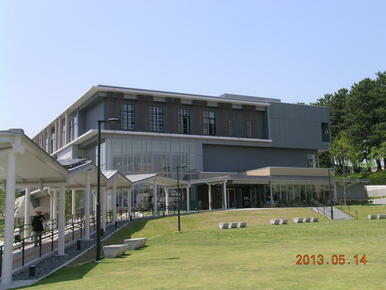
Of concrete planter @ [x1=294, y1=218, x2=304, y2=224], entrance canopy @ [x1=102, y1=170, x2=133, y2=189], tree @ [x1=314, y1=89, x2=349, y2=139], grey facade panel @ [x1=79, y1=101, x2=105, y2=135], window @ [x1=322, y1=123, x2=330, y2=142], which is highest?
tree @ [x1=314, y1=89, x2=349, y2=139]

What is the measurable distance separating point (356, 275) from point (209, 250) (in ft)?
31.5

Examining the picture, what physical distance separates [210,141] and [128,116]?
37.7 ft

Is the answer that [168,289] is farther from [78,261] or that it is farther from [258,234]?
[258,234]

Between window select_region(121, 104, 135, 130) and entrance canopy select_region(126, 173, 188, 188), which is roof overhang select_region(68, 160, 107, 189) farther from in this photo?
window select_region(121, 104, 135, 130)

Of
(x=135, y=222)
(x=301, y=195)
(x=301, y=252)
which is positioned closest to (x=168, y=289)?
(x=301, y=252)

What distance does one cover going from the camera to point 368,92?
80.3 m

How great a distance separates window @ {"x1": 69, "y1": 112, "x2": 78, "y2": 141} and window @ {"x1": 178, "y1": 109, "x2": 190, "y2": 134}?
585 inches

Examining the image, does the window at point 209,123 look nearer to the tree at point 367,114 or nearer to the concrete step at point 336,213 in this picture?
the concrete step at point 336,213

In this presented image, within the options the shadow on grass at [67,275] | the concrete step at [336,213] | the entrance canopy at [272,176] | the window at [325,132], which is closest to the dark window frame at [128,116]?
the entrance canopy at [272,176]

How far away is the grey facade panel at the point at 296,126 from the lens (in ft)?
223

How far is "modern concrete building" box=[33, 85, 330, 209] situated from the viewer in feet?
187

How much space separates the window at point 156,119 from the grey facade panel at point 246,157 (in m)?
6.66

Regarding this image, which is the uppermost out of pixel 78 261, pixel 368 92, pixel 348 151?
pixel 368 92

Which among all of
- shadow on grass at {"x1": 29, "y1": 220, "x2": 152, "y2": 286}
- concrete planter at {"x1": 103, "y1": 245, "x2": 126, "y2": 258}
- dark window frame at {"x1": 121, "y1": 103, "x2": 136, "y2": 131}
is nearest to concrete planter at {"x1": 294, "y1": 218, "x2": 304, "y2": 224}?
shadow on grass at {"x1": 29, "y1": 220, "x2": 152, "y2": 286}
